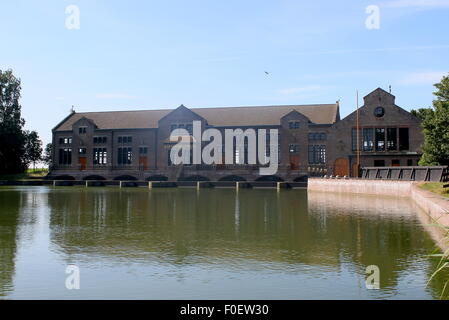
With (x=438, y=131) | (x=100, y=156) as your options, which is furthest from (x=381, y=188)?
(x=100, y=156)

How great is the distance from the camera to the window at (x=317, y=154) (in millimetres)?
67625

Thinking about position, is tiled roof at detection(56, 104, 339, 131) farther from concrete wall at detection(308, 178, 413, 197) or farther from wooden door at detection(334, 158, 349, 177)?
concrete wall at detection(308, 178, 413, 197)

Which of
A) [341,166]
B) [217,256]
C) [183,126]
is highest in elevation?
[183,126]

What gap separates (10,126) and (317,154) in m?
48.8

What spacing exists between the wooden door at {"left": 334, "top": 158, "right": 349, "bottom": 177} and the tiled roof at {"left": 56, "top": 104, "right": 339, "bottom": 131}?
7.27 m

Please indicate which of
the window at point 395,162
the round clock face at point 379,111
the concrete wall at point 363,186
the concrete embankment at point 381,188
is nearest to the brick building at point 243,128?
the round clock face at point 379,111

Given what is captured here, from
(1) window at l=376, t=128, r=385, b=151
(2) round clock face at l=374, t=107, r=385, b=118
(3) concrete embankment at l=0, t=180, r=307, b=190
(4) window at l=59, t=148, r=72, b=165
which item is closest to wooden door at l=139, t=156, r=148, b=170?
(3) concrete embankment at l=0, t=180, r=307, b=190

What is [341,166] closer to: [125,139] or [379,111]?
[379,111]

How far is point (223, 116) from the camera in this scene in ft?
244

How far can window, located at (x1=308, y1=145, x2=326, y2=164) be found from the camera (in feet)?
222

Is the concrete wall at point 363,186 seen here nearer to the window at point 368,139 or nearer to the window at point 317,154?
the window at point 368,139

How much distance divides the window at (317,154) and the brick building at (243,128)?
14 cm

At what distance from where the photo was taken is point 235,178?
68.6m

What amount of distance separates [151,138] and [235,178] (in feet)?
51.6
